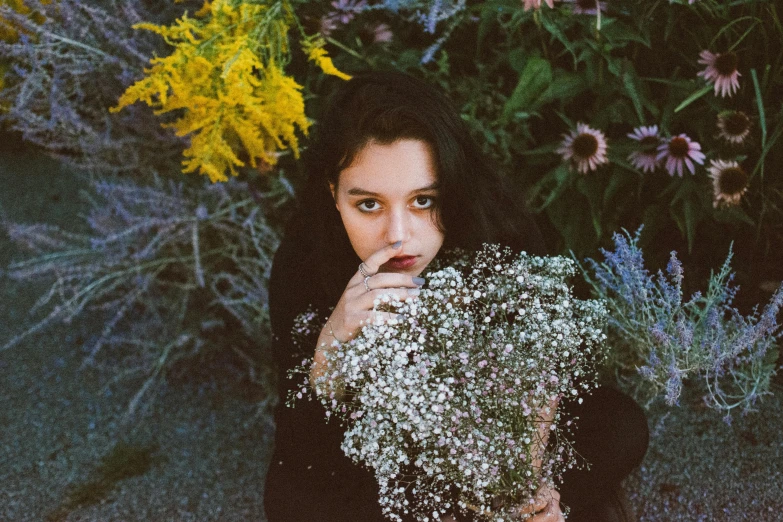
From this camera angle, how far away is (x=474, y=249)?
171 centimetres

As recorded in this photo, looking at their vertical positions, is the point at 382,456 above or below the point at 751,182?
below

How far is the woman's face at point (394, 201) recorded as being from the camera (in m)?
1.46

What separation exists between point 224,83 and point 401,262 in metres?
0.76

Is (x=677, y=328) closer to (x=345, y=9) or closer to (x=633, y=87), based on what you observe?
(x=633, y=87)

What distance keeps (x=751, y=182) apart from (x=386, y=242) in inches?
49.5

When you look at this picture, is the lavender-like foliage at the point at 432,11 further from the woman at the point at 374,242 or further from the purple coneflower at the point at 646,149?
the purple coneflower at the point at 646,149

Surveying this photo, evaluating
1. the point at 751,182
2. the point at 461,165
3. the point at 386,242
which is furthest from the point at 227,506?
the point at 751,182

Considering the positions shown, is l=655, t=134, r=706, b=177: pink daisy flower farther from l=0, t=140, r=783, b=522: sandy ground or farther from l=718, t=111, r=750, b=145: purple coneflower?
l=0, t=140, r=783, b=522: sandy ground

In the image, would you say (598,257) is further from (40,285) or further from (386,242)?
(40,285)

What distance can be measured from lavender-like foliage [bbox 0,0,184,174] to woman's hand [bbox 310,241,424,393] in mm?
1192

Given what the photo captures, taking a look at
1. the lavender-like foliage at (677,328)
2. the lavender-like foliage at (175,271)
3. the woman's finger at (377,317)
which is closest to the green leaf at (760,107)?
the lavender-like foliage at (677,328)

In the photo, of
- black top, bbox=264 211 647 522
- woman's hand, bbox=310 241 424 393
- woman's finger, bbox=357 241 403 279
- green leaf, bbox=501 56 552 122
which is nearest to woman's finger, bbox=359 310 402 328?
woman's hand, bbox=310 241 424 393

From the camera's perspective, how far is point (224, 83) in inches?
72.6

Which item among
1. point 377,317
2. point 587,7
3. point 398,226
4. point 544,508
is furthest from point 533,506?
point 587,7
